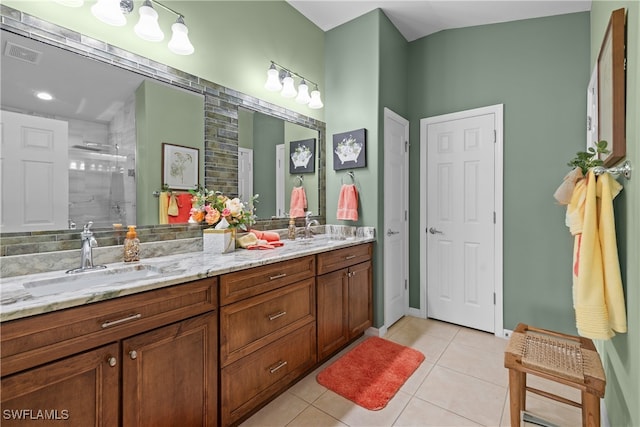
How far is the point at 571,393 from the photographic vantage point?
193 centimetres

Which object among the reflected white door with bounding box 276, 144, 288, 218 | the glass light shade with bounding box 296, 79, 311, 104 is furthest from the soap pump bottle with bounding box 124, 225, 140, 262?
the glass light shade with bounding box 296, 79, 311, 104

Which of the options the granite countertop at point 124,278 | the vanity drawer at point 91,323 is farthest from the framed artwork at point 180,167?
the vanity drawer at point 91,323

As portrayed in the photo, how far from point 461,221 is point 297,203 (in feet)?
5.24

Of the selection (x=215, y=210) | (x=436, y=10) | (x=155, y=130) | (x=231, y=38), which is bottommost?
(x=215, y=210)

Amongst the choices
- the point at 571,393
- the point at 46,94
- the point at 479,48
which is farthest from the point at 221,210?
the point at 479,48

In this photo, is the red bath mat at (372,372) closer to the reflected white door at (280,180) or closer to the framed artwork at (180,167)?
the reflected white door at (280,180)

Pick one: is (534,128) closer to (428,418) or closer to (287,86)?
(287,86)

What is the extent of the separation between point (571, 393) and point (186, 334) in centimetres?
241

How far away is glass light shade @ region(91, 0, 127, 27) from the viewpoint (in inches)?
58.0

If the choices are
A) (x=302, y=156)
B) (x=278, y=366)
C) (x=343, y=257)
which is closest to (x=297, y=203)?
(x=302, y=156)

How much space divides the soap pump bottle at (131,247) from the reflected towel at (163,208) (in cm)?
22

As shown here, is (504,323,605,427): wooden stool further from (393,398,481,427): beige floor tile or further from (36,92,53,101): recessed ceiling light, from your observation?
(36,92,53,101): recessed ceiling light

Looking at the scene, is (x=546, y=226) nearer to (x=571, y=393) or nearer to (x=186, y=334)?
(x=571, y=393)

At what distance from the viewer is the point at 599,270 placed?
3.84 ft
